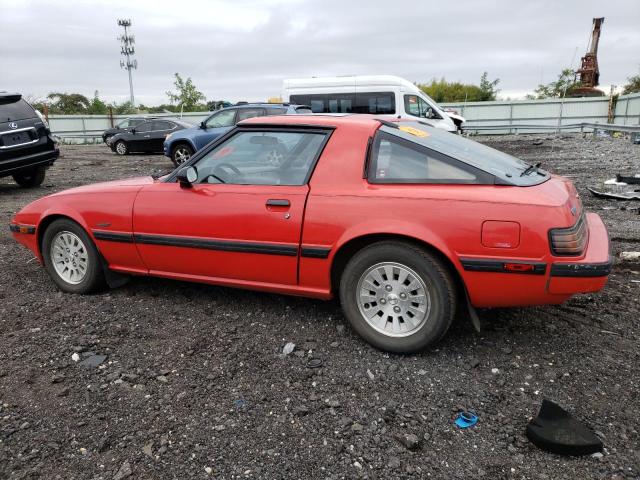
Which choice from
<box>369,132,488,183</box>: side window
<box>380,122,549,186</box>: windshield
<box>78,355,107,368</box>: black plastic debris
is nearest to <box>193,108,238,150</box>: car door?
<box>380,122,549,186</box>: windshield

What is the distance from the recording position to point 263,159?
361cm

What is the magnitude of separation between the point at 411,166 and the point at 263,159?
3.58ft

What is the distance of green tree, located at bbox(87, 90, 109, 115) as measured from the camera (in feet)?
154

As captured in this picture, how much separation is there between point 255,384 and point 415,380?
0.90 metres

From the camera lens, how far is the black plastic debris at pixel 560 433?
2229 millimetres

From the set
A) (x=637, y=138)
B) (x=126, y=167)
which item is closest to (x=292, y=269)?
(x=126, y=167)

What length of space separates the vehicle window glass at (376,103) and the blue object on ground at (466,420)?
45.8ft

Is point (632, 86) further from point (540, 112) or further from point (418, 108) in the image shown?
point (418, 108)

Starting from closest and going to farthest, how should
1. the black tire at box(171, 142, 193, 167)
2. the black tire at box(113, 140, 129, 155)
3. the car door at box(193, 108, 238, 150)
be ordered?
the car door at box(193, 108, 238, 150) < the black tire at box(171, 142, 193, 167) < the black tire at box(113, 140, 129, 155)

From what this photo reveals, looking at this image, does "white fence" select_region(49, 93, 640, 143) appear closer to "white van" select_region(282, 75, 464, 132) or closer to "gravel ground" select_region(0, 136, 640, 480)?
"white van" select_region(282, 75, 464, 132)

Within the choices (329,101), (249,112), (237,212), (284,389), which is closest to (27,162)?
(249,112)

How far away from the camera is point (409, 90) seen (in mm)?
15734

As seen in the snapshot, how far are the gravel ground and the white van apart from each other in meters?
12.3

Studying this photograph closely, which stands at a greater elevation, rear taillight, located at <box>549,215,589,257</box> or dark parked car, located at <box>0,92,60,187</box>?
dark parked car, located at <box>0,92,60,187</box>
